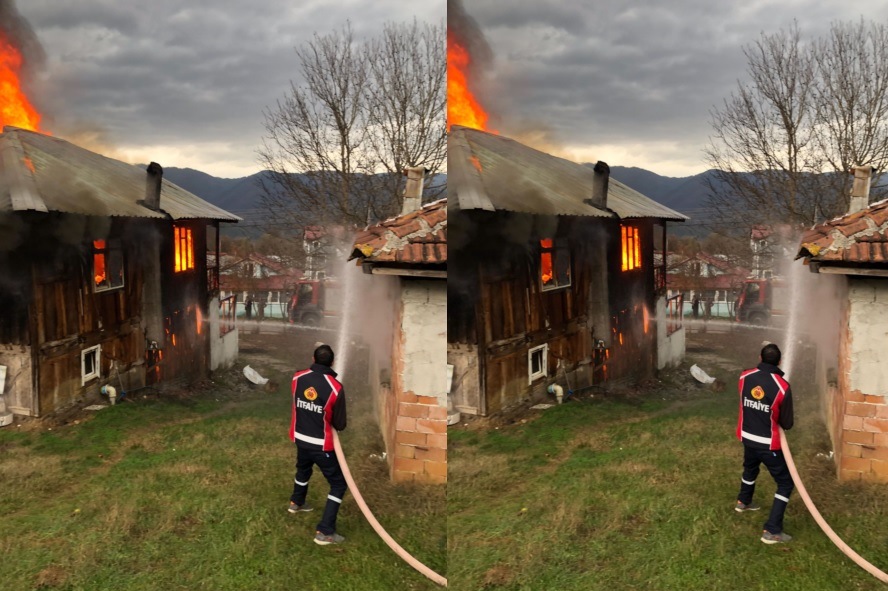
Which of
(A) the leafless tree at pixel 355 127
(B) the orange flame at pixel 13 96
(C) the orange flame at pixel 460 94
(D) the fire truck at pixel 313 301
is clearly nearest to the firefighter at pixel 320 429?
(D) the fire truck at pixel 313 301

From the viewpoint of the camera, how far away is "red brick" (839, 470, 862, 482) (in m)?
2.47

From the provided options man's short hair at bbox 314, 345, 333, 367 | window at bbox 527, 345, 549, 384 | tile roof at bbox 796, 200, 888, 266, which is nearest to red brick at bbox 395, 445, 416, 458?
man's short hair at bbox 314, 345, 333, 367

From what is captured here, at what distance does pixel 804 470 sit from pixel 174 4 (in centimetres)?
324

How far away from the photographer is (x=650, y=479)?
2.62 metres

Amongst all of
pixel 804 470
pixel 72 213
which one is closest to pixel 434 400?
pixel 804 470

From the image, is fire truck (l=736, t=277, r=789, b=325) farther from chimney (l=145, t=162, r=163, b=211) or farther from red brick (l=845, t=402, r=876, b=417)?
chimney (l=145, t=162, r=163, b=211)

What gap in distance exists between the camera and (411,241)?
2512mm

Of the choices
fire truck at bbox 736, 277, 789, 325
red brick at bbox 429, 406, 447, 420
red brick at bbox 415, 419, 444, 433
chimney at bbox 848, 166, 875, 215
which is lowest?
red brick at bbox 415, 419, 444, 433

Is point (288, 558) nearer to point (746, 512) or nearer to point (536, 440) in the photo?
point (536, 440)

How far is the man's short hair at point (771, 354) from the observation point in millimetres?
2461

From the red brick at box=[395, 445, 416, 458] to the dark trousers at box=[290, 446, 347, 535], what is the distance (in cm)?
25

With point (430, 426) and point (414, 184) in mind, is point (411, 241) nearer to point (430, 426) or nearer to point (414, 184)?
point (414, 184)

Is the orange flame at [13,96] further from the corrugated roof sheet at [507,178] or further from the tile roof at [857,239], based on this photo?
the tile roof at [857,239]

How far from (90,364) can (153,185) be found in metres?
0.83
